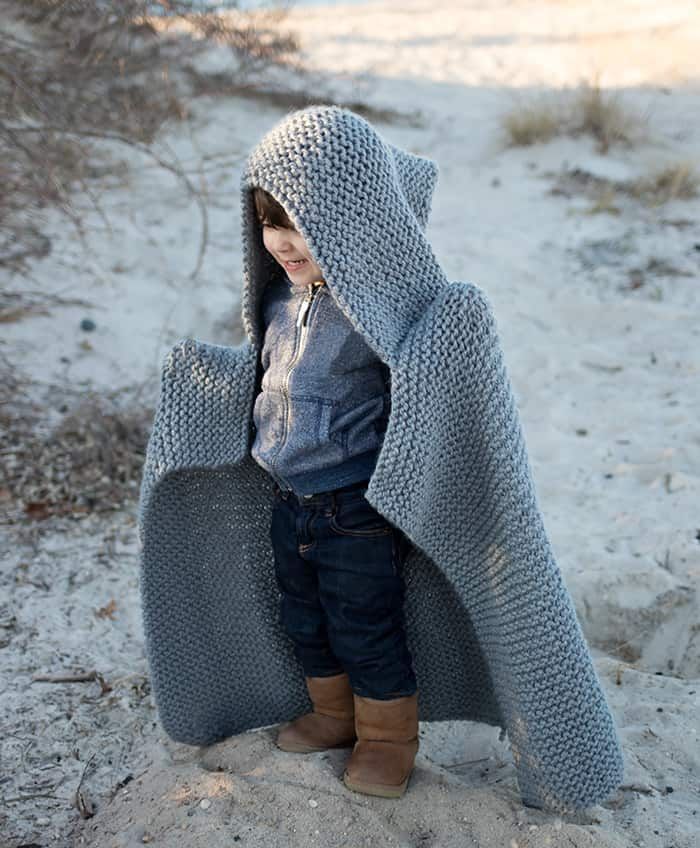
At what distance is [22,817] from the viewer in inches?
89.7

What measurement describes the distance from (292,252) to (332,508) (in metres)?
0.55

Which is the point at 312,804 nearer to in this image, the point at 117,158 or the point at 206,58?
the point at 117,158

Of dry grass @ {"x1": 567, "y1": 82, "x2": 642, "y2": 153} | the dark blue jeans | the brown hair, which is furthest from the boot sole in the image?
dry grass @ {"x1": 567, "y1": 82, "x2": 642, "y2": 153}

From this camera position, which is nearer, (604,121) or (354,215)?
(354,215)

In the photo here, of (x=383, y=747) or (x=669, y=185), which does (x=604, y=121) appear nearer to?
(x=669, y=185)

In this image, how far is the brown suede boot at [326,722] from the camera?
2.33 meters

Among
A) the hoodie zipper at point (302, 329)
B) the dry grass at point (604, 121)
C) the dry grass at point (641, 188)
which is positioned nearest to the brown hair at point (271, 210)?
the hoodie zipper at point (302, 329)

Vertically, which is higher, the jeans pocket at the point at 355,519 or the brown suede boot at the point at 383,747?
the jeans pocket at the point at 355,519

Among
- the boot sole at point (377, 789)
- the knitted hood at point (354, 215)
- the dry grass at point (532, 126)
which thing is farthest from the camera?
the dry grass at point (532, 126)

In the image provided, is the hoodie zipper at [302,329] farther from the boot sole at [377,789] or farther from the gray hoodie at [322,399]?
the boot sole at [377,789]

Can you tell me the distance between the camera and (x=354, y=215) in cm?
188

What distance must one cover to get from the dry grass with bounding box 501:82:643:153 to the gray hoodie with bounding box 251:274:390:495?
513 centimetres

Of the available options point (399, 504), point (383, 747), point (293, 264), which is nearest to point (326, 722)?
point (383, 747)

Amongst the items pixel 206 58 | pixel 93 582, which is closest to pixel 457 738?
pixel 93 582
